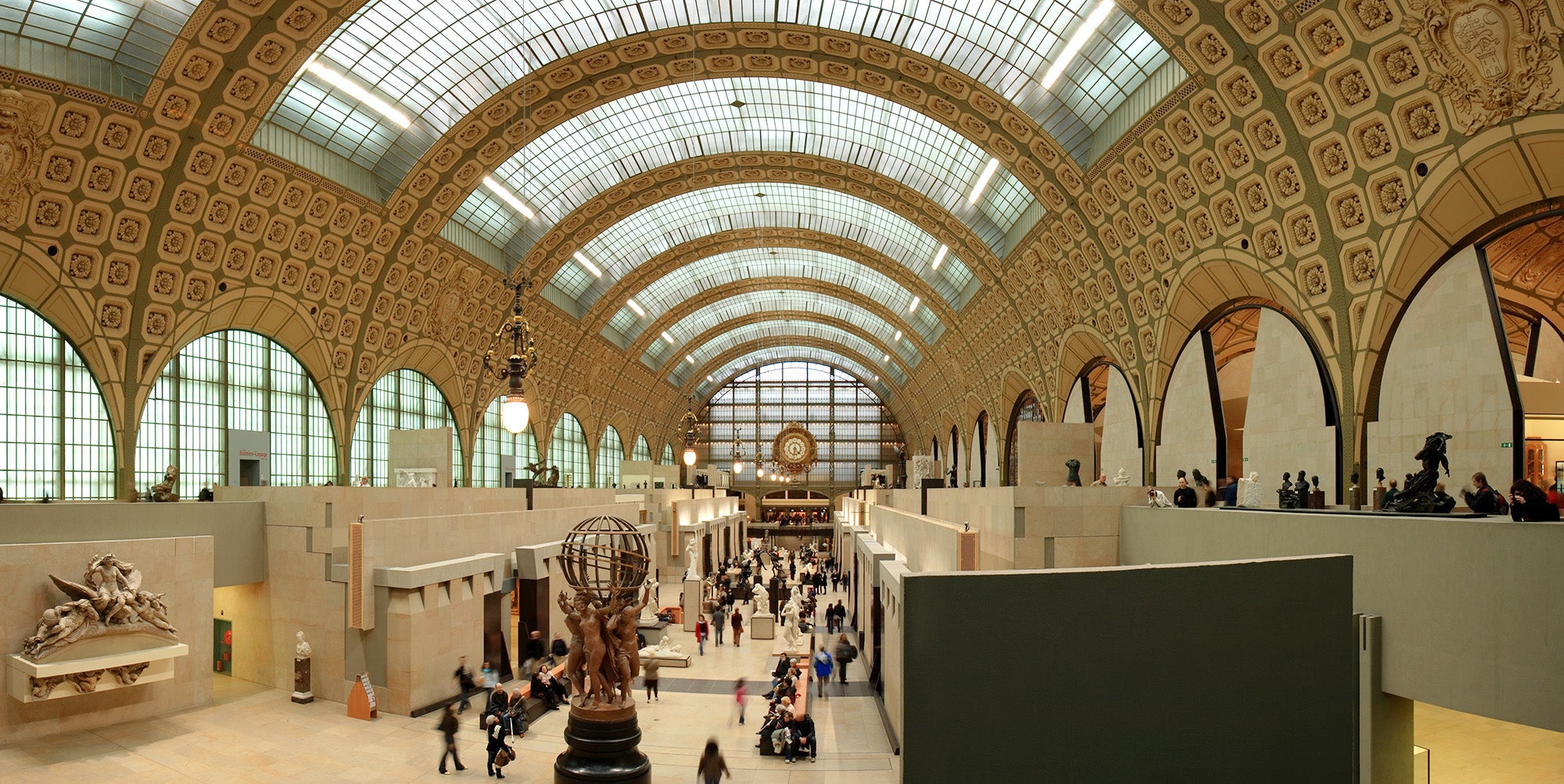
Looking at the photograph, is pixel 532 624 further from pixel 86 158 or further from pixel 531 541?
pixel 86 158

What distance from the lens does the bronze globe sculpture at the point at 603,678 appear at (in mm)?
10617

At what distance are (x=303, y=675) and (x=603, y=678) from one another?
9074mm

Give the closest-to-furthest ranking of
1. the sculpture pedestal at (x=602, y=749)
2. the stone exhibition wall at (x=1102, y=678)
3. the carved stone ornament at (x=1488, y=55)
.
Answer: the stone exhibition wall at (x=1102, y=678) → the sculpture pedestal at (x=602, y=749) → the carved stone ornament at (x=1488, y=55)

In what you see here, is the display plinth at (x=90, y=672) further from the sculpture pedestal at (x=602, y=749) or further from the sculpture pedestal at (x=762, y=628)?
the sculpture pedestal at (x=762, y=628)

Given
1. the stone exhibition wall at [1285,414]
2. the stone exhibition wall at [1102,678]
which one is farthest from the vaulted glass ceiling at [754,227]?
the stone exhibition wall at [1102,678]

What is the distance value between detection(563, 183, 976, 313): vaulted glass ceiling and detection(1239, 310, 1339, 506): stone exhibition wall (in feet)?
Answer: 59.9

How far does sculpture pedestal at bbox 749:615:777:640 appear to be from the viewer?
2683 cm

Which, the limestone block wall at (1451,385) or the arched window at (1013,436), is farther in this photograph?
the arched window at (1013,436)

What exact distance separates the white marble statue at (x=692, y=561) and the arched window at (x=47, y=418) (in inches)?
591

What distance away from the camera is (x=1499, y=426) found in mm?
14078

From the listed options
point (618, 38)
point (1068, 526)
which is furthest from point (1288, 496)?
point (618, 38)

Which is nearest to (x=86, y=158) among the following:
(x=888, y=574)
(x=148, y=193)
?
(x=148, y=193)

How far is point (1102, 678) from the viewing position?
5.95 meters

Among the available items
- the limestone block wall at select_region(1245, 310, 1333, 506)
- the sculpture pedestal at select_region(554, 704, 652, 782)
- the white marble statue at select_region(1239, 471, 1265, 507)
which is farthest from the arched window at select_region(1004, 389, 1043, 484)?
the sculpture pedestal at select_region(554, 704, 652, 782)
